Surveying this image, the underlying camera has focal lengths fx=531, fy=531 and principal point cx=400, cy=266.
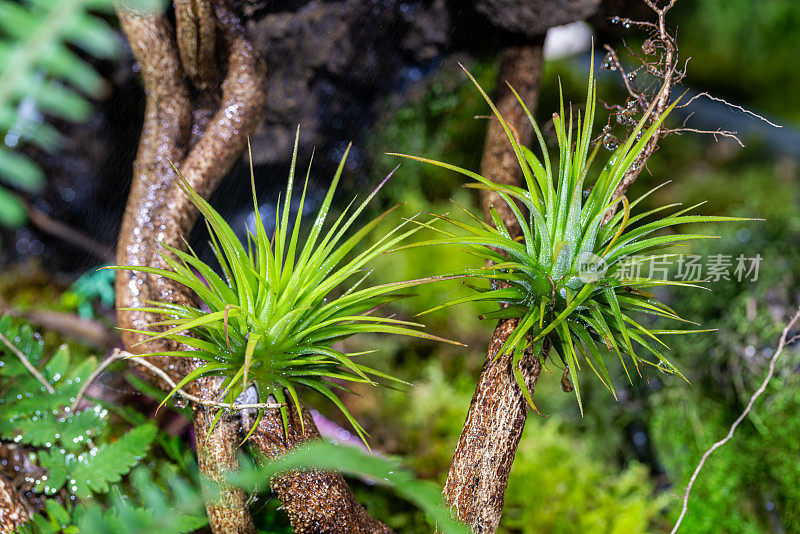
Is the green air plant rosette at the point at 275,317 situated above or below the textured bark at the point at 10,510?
above

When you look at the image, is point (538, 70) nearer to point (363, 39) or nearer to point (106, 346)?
point (363, 39)

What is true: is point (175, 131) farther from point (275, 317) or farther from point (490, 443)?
point (490, 443)

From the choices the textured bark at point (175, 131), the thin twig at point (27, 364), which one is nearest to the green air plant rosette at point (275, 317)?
the textured bark at point (175, 131)

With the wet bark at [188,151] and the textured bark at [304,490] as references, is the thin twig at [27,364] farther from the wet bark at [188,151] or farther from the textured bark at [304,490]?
the textured bark at [304,490]

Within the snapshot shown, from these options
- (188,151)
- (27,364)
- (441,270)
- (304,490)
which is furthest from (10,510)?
(441,270)

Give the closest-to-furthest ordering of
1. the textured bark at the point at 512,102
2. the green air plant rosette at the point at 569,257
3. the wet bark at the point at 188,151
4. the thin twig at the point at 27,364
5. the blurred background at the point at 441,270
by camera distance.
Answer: the green air plant rosette at the point at 569,257 < the wet bark at the point at 188,151 < the thin twig at the point at 27,364 < the textured bark at the point at 512,102 < the blurred background at the point at 441,270

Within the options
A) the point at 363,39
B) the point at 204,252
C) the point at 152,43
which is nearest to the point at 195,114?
the point at 152,43

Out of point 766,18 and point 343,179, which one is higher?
point 766,18

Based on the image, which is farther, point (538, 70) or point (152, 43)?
point (538, 70)
